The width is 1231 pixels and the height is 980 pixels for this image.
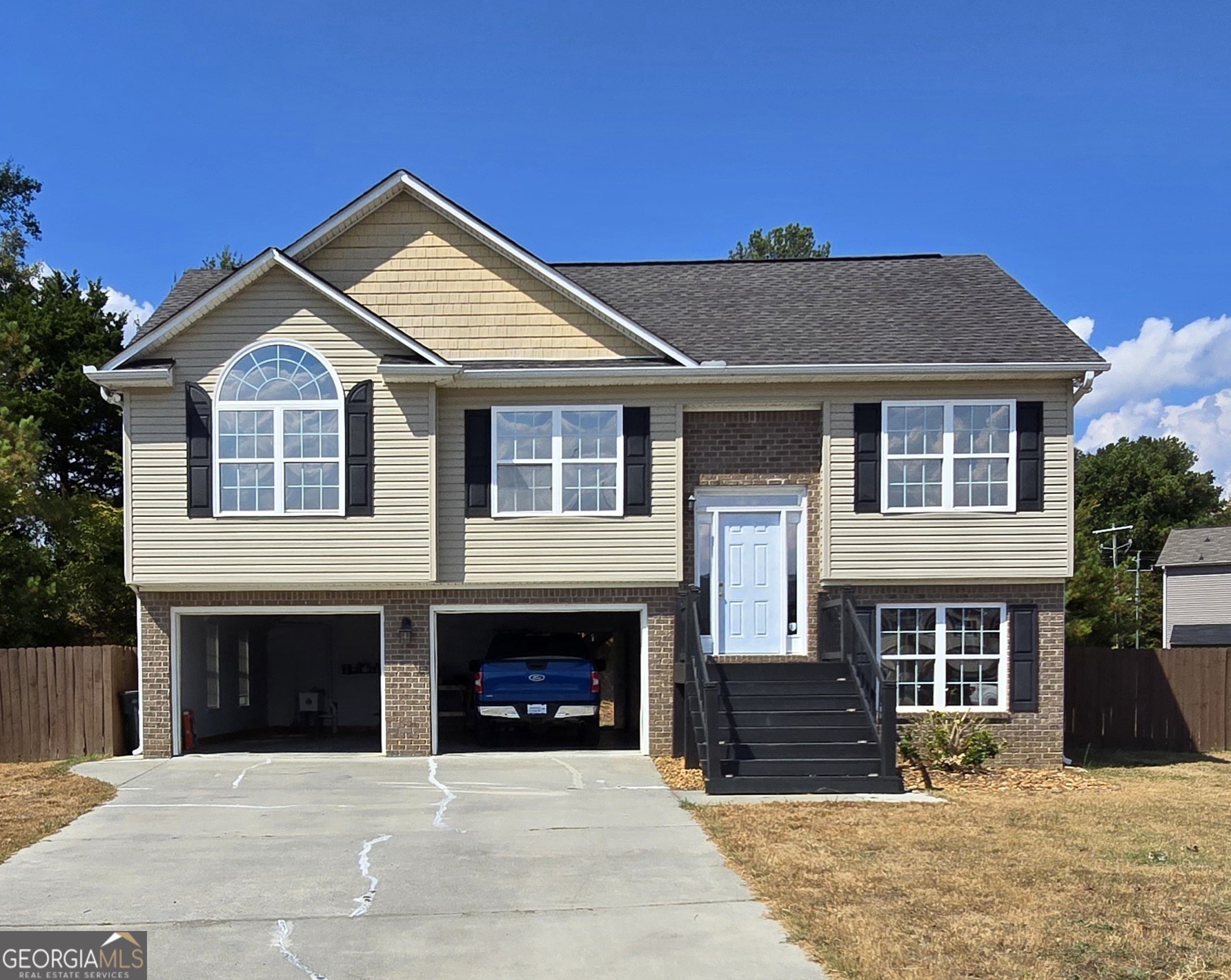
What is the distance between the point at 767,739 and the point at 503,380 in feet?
18.4

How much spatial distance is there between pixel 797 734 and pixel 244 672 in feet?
34.9

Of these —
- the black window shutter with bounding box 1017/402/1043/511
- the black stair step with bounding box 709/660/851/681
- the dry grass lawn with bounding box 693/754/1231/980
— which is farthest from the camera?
the black window shutter with bounding box 1017/402/1043/511

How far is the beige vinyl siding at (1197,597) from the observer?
4331cm

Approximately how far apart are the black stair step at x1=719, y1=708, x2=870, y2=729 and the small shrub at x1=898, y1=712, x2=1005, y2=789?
1064mm

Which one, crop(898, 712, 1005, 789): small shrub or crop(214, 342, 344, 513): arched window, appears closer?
crop(898, 712, 1005, 789): small shrub

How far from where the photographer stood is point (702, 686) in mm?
13727

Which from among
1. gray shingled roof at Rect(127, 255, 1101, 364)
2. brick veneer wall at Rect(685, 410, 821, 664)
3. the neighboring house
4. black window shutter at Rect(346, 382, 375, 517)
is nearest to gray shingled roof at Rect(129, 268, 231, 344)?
gray shingled roof at Rect(127, 255, 1101, 364)

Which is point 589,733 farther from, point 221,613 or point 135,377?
point 135,377

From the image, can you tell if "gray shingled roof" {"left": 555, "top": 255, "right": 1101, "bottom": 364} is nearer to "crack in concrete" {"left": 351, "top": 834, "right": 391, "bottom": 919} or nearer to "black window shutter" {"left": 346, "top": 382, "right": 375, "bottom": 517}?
"black window shutter" {"left": 346, "top": 382, "right": 375, "bottom": 517}

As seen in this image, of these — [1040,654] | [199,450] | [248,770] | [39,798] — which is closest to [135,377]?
[199,450]

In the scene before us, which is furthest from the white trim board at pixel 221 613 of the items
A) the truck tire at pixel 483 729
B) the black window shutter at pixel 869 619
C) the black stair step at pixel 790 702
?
the black window shutter at pixel 869 619

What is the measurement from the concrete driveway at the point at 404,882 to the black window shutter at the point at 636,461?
3607mm

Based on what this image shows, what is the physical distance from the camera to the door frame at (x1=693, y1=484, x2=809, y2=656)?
629 inches

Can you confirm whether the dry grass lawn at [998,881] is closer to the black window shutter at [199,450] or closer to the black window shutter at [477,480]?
the black window shutter at [477,480]
